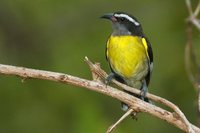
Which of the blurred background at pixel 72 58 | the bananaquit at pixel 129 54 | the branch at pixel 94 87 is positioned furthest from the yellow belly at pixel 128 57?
the branch at pixel 94 87

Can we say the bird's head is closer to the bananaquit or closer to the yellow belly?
the bananaquit

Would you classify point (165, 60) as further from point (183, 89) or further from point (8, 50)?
point (8, 50)

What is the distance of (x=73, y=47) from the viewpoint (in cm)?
1134

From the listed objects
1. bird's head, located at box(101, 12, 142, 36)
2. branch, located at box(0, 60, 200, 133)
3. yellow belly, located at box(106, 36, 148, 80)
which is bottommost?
yellow belly, located at box(106, 36, 148, 80)

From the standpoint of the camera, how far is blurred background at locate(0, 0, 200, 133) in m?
10.6

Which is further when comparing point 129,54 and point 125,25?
point 125,25

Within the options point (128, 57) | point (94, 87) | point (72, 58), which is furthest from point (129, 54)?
point (72, 58)

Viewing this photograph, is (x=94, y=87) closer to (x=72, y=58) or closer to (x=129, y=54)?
(x=129, y=54)

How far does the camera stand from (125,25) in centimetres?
850

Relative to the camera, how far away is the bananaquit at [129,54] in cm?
827

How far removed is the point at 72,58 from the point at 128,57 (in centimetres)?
283

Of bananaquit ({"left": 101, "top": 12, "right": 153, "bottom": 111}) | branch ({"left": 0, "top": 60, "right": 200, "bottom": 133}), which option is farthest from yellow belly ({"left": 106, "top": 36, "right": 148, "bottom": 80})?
branch ({"left": 0, "top": 60, "right": 200, "bottom": 133})

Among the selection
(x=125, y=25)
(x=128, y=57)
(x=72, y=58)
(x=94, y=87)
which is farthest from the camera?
(x=72, y=58)

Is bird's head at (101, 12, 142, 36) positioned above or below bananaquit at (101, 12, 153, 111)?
A: above
